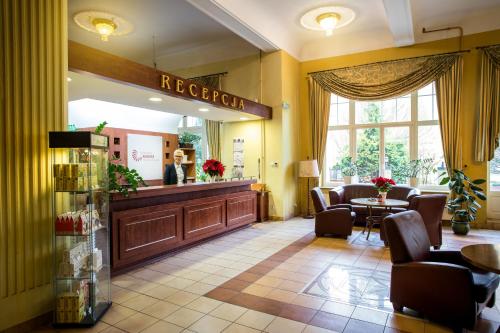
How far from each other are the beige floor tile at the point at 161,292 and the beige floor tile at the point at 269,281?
3.20 ft

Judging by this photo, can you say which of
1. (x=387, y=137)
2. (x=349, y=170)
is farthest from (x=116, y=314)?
(x=387, y=137)

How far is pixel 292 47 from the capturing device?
816 centimetres

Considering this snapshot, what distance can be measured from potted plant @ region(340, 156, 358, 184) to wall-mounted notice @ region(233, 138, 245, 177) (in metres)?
2.54

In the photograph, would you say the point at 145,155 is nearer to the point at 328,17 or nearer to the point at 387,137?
the point at 328,17

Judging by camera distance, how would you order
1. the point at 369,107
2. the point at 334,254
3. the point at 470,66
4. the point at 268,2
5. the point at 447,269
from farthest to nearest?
the point at 369,107
the point at 470,66
the point at 268,2
the point at 334,254
the point at 447,269

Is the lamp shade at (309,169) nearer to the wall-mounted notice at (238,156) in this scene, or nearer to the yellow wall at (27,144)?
the wall-mounted notice at (238,156)

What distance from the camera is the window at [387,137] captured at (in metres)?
7.39

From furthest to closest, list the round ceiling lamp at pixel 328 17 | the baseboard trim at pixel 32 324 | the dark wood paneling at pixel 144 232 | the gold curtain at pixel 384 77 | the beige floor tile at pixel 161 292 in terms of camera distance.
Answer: the gold curtain at pixel 384 77, the round ceiling lamp at pixel 328 17, the dark wood paneling at pixel 144 232, the beige floor tile at pixel 161 292, the baseboard trim at pixel 32 324

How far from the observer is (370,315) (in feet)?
9.93

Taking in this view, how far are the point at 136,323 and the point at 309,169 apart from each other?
5617mm

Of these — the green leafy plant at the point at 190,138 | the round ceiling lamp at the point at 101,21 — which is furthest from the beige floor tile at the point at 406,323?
the green leafy plant at the point at 190,138

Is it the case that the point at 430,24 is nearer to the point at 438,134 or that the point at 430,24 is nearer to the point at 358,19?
the point at 358,19

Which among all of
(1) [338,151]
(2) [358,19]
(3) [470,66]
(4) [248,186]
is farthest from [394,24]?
(4) [248,186]

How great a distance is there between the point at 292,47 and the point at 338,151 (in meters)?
2.86
